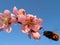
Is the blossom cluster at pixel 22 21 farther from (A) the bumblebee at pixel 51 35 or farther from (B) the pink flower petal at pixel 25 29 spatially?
(A) the bumblebee at pixel 51 35

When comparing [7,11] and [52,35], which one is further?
[52,35]

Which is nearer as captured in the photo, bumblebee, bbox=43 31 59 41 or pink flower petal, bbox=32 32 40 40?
pink flower petal, bbox=32 32 40 40

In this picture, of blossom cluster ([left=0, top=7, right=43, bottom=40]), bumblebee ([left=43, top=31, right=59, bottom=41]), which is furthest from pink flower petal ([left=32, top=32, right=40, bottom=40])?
bumblebee ([left=43, top=31, right=59, bottom=41])

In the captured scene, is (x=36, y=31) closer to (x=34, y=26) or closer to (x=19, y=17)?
(x=34, y=26)

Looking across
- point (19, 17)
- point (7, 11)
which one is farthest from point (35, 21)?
point (7, 11)

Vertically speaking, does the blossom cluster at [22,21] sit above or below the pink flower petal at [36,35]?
above

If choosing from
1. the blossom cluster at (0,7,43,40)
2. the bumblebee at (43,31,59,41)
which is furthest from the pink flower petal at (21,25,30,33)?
the bumblebee at (43,31,59,41)

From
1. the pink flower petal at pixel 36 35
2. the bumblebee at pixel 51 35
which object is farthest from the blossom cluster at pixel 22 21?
the bumblebee at pixel 51 35

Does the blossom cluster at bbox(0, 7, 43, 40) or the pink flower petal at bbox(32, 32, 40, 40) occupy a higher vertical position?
the blossom cluster at bbox(0, 7, 43, 40)

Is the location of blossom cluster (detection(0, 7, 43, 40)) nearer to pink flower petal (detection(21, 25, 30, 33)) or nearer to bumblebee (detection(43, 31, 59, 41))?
pink flower petal (detection(21, 25, 30, 33))
